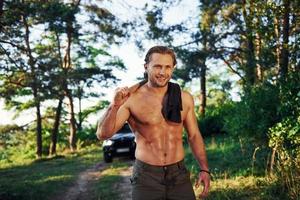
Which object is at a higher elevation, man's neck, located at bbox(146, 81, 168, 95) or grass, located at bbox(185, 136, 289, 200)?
man's neck, located at bbox(146, 81, 168, 95)

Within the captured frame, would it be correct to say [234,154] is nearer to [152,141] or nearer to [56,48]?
[152,141]

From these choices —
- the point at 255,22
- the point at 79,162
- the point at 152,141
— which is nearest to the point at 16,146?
the point at 79,162

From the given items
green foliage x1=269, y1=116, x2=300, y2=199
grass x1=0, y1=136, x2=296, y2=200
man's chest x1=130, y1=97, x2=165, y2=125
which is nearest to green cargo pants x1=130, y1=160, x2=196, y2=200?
man's chest x1=130, y1=97, x2=165, y2=125

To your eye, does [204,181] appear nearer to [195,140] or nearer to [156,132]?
[195,140]

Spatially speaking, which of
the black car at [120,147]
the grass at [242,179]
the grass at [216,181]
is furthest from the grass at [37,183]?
the grass at [242,179]

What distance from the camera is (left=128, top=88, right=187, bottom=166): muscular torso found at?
14.4 ft

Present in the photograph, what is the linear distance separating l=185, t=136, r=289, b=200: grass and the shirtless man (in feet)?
13.4

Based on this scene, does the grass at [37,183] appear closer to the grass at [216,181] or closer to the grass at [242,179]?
the grass at [216,181]

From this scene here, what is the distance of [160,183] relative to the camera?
4230mm

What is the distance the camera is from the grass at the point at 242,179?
862cm

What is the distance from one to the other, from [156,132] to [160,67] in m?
0.68

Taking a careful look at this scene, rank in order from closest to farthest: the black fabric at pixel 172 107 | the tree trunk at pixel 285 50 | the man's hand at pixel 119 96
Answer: the man's hand at pixel 119 96
the black fabric at pixel 172 107
the tree trunk at pixel 285 50

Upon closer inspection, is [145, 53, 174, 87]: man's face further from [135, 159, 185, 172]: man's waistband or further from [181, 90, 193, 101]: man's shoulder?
[135, 159, 185, 172]: man's waistband

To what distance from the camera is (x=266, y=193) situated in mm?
8562
